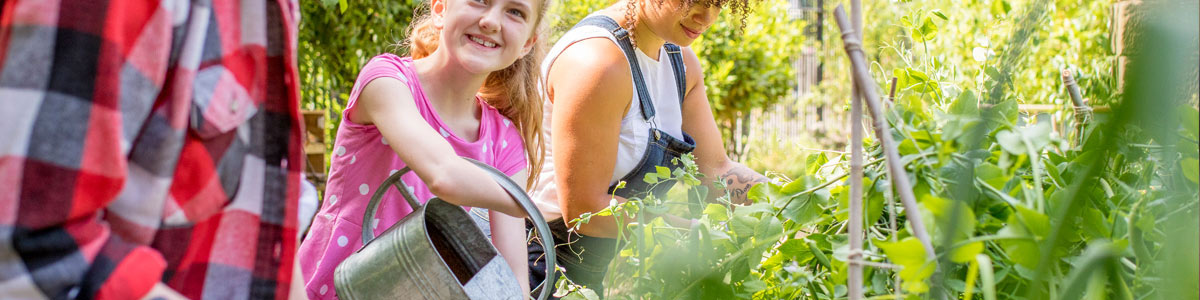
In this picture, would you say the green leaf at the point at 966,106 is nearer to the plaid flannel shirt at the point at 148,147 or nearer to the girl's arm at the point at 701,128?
the plaid flannel shirt at the point at 148,147

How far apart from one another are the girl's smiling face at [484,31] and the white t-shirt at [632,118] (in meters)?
0.21

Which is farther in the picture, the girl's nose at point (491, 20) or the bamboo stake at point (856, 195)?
the girl's nose at point (491, 20)

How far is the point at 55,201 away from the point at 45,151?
34 mm

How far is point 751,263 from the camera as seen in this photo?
31.9 inches

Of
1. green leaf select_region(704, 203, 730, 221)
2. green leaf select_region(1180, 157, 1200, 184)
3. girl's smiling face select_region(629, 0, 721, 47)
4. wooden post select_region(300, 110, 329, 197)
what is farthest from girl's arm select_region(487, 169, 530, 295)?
wooden post select_region(300, 110, 329, 197)

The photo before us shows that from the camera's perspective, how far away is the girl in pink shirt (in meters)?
1.33

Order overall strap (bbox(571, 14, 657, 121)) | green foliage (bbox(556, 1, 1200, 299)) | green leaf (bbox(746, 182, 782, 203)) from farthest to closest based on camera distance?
overall strap (bbox(571, 14, 657, 121))
green leaf (bbox(746, 182, 782, 203))
green foliage (bbox(556, 1, 1200, 299))

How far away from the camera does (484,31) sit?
4.62 ft

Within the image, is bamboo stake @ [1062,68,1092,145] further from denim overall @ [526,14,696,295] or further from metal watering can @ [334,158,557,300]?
denim overall @ [526,14,696,295]

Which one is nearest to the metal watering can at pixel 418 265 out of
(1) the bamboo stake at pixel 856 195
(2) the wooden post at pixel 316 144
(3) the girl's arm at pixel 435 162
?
(3) the girl's arm at pixel 435 162

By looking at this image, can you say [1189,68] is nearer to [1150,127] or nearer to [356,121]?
[1150,127]

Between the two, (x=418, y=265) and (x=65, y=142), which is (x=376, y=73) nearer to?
(x=418, y=265)

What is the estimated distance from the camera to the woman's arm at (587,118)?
1.56 m

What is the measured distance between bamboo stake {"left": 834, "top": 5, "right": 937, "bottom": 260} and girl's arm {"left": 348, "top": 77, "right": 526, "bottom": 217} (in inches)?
A: 22.7
